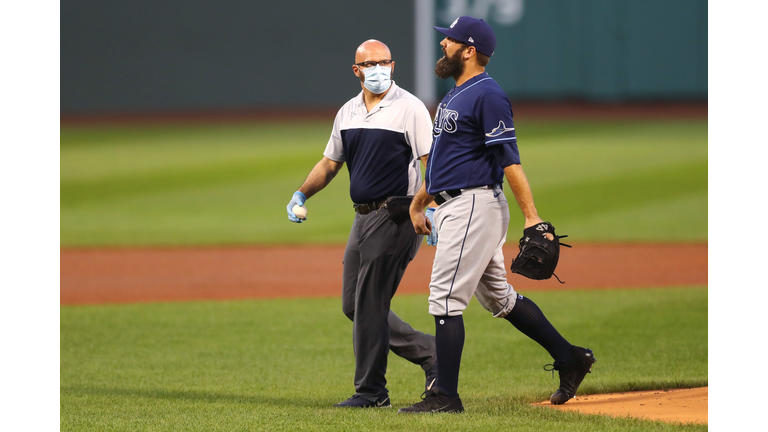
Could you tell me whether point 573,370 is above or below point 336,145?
below

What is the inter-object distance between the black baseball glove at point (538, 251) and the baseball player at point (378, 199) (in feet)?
2.36

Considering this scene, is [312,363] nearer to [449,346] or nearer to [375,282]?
[375,282]

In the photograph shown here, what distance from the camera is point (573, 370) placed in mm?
4465

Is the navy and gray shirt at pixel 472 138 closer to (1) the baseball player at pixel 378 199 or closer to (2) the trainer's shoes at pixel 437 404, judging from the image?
(1) the baseball player at pixel 378 199

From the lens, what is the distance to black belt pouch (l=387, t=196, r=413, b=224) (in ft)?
14.5

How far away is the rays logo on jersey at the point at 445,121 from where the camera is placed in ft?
13.3

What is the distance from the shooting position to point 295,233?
1534 centimetres

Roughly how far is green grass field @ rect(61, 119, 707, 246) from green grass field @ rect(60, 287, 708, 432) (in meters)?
5.93

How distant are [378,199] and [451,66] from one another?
31.8 inches

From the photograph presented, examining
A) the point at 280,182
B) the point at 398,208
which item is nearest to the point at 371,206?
the point at 398,208

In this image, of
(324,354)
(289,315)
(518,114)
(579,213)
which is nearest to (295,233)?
(579,213)

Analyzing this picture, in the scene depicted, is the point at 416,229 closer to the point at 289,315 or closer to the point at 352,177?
the point at 352,177

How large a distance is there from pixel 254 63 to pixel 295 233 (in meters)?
14.4

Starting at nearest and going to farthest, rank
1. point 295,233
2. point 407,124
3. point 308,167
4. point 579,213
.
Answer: point 407,124
point 295,233
point 579,213
point 308,167
